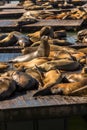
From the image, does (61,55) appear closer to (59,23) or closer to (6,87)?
(6,87)

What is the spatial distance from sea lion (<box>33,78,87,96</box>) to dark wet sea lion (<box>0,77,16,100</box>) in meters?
0.46

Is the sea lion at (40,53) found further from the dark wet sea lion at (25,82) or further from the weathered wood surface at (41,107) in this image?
the weathered wood surface at (41,107)

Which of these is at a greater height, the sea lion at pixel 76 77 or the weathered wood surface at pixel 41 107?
the sea lion at pixel 76 77

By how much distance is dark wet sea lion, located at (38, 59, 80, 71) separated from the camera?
854cm

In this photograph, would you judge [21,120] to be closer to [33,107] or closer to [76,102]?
[33,107]

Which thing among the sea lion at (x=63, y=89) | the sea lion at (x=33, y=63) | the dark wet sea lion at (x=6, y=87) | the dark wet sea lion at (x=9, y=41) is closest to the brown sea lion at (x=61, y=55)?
the sea lion at (x=33, y=63)

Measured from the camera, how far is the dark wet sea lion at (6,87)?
6973mm

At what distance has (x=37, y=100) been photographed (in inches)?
278

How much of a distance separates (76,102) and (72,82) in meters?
0.67

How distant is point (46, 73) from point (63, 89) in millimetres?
912

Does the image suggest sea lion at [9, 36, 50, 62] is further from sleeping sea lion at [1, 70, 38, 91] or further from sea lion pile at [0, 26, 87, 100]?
sleeping sea lion at [1, 70, 38, 91]

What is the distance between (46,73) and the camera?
26.2ft

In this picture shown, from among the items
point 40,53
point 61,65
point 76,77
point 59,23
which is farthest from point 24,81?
point 59,23

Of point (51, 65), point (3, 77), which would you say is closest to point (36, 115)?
point (3, 77)
